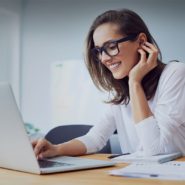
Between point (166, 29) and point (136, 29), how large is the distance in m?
2.07

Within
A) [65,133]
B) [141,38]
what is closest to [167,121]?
[141,38]

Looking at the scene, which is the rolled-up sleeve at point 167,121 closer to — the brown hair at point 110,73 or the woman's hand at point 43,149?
the brown hair at point 110,73

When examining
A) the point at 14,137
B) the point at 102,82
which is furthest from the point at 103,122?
the point at 14,137

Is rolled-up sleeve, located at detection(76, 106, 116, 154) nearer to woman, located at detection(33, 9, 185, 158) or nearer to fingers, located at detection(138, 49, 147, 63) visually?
woman, located at detection(33, 9, 185, 158)

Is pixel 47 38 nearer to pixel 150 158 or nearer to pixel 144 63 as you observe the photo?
pixel 144 63

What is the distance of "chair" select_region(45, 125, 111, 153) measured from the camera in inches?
80.4

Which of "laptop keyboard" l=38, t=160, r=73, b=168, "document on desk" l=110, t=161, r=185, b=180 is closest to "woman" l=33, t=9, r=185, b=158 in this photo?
"laptop keyboard" l=38, t=160, r=73, b=168

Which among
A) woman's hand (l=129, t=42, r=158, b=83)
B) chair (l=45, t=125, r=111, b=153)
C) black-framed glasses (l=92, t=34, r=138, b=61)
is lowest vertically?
chair (l=45, t=125, r=111, b=153)

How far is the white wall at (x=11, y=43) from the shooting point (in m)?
4.26

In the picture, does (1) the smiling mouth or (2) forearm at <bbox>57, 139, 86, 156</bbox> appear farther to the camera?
(1) the smiling mouth

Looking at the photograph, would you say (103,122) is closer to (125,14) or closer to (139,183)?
(125,14)

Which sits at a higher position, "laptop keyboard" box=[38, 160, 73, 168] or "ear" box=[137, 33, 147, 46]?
"ear" box=[137, 33, 147, 46]

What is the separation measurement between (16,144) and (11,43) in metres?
3.44

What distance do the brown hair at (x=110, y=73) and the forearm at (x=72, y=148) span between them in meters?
0.33
